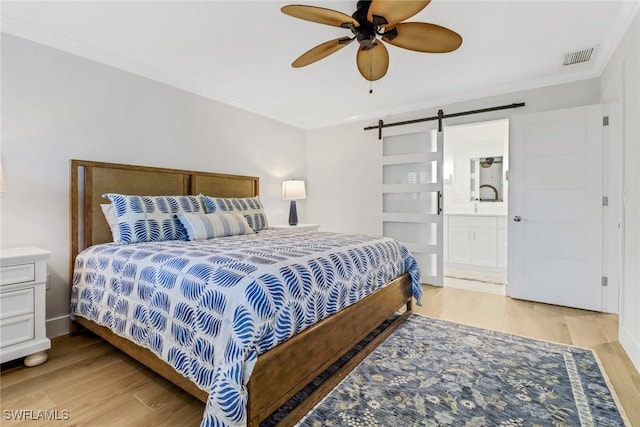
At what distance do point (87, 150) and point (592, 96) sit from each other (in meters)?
4.88

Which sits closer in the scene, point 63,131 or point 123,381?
point 123,381

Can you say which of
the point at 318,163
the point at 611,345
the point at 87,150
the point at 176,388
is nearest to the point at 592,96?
the point at 611,345

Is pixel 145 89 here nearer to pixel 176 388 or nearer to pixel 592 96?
pixel 176 388

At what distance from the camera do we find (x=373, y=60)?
7.51 ft

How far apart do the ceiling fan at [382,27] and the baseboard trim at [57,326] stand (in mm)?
2878

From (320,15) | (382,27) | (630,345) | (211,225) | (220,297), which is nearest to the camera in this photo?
(220,297)

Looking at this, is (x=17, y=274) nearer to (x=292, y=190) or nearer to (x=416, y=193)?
(x=292, y=190)

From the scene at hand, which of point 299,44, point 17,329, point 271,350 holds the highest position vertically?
point 299,44

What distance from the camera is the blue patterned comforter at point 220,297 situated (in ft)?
4.12

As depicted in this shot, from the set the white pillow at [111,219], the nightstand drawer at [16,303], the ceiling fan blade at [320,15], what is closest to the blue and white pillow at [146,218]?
the white pillow at [111,219]

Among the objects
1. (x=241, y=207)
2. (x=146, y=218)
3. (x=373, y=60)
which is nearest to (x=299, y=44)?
(x=373, y=60)

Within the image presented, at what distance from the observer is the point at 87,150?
2.68 metres

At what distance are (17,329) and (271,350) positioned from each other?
180 centimetres

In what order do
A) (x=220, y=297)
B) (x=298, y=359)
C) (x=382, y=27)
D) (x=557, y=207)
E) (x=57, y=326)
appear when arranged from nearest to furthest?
1. (x=220, y=297)
2. (x=298, y=359)
3. (x=382, y=27)
4. (x=57, y=326)
5. (x=557, y=207)
